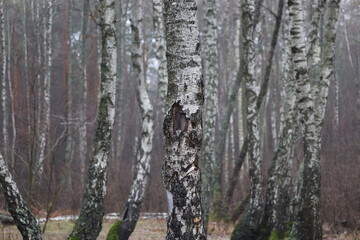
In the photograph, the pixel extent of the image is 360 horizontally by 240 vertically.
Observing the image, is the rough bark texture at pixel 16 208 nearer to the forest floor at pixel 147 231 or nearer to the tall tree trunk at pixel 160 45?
the forest floor at pixel 147 231

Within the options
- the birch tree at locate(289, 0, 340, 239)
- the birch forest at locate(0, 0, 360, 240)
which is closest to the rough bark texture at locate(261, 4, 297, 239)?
the birch forest at locate(0, 0, 360, 240)

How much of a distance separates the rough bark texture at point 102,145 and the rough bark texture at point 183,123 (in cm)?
385

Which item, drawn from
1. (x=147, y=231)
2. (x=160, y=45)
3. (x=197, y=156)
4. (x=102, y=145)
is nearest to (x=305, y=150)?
(x=102, y=145)

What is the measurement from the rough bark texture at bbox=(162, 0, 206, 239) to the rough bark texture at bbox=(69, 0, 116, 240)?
3854mm

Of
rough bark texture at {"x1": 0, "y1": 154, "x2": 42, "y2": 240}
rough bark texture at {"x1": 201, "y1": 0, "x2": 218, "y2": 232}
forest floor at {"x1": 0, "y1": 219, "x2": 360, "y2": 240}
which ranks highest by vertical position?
rough bark texture at {"x1": 201, "y1": 0, "x2": 218, "y2": 232}

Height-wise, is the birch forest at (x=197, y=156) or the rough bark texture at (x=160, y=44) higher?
the rough bark texture at (x=160, y=44)

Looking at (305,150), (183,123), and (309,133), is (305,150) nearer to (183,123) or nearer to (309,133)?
(309,133)

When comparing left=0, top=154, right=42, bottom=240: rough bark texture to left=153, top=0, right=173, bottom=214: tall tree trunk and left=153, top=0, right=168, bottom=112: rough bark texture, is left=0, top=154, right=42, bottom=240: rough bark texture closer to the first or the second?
left=153, top=0, right=173, bottom=214: tall tree trunk

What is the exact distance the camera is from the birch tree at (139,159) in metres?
9.94

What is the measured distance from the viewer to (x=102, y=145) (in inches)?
328

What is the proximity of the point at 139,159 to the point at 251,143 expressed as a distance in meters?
2.30

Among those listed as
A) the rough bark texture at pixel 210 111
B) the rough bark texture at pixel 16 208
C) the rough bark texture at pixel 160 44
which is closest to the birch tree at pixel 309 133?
the rough bark texture at pixel 210 111

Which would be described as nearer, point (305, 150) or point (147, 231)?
point (305, 150)

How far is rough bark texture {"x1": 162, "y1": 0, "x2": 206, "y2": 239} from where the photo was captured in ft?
14.6
